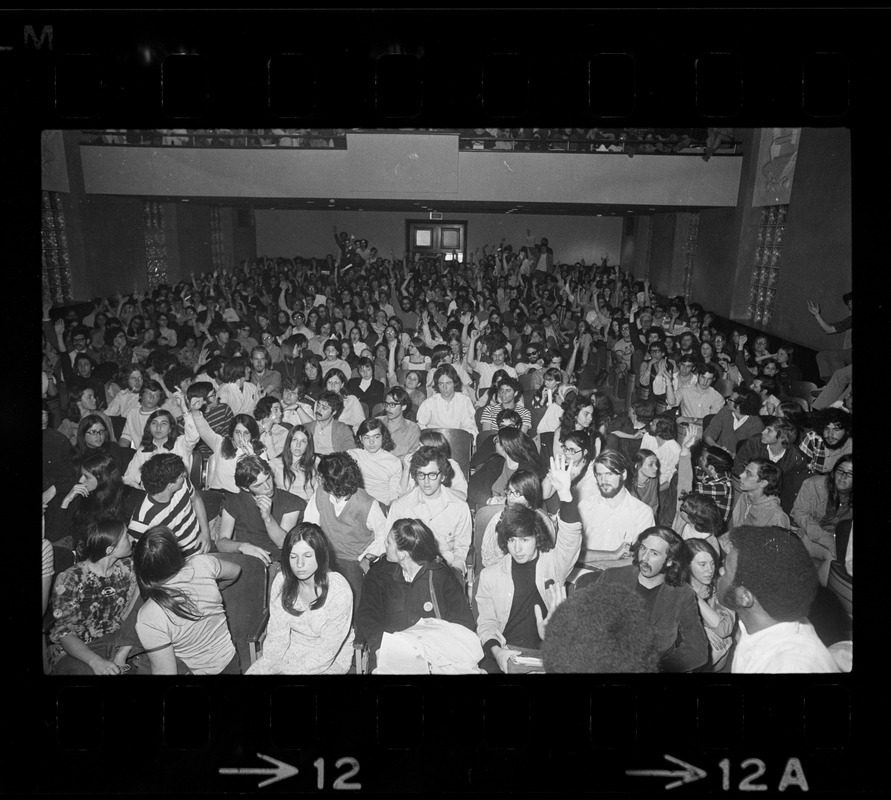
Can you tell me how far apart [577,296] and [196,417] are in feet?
8.36

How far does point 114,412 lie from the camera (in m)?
3.68

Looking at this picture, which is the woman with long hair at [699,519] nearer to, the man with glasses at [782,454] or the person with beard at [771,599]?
the person with beard at [771,599]

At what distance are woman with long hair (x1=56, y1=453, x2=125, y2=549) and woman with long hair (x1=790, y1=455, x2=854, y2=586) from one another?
3383 mm

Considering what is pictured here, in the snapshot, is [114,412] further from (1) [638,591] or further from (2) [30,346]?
(1) [638,591]

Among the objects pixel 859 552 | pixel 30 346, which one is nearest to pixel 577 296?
pixel 859 552

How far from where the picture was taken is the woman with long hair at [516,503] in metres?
3.53

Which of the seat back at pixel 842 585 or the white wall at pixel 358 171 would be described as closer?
the seat back at pixel 842 585

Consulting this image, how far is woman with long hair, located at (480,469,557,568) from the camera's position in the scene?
3531mm

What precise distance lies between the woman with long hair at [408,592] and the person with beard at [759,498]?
147cm

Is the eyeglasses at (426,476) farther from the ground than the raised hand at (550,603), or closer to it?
farther from the ground

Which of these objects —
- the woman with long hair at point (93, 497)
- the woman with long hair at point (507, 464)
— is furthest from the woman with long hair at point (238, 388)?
the woman with long hair at point (507, 464)
